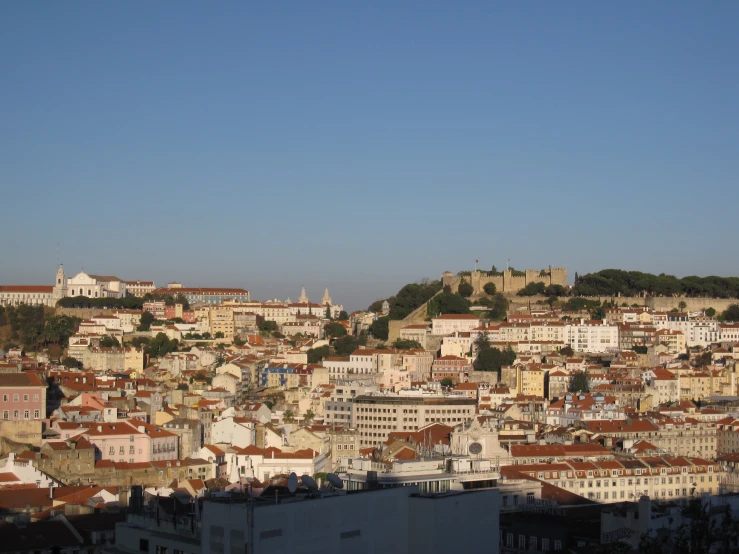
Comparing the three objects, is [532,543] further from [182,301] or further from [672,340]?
[182,301]

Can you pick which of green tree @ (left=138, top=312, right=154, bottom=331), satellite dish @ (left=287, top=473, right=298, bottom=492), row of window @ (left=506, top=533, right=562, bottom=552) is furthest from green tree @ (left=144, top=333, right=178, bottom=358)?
satellite dish @ (left=287, top=473, right=298, bottom=492)

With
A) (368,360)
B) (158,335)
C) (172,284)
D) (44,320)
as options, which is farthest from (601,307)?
(172,284)

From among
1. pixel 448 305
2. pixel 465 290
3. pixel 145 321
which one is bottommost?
pixel 145 321

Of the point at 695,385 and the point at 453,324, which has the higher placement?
the point at 453,324

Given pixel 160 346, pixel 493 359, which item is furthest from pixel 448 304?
pixel 160 346

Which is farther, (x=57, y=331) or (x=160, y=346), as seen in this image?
(x=57, y=331)

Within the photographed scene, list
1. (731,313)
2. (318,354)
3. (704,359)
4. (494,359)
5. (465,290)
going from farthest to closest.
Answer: (465,290), (731,313), (318,354), (494,359), (704,359)

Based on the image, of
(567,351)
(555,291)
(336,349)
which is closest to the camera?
(567,351)
